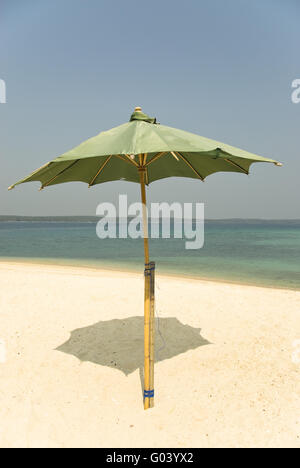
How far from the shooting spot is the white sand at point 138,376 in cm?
282

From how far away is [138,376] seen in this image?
3.81 metres

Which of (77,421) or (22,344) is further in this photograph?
(22,344)

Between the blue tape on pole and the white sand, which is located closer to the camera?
the white sand

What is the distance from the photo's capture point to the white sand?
9.24ft

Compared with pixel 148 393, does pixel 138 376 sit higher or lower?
lower

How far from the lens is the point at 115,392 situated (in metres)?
3.49

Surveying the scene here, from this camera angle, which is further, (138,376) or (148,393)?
(138,376)

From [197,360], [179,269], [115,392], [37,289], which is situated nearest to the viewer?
[115,392]

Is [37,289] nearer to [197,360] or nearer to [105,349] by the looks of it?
[105,349]

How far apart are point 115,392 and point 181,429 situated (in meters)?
0.95

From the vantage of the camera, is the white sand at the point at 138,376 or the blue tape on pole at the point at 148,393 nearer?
the white sand at the point at 138,376

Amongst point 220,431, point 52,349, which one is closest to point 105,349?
point 52,349
